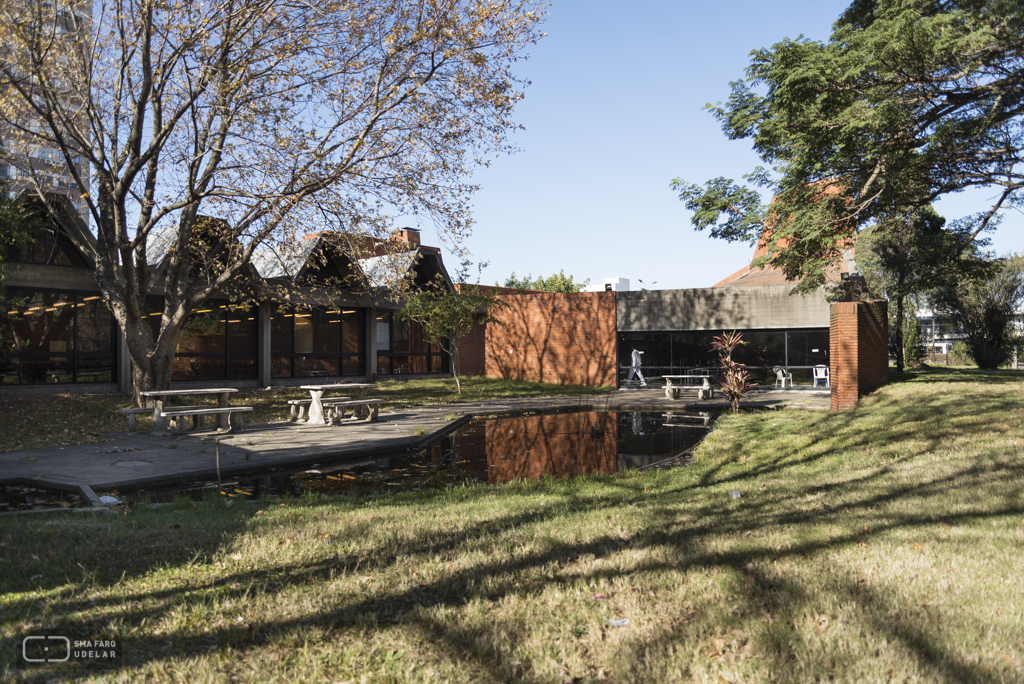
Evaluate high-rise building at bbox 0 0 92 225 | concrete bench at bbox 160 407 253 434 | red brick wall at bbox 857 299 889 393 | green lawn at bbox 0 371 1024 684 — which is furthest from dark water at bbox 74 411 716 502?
high-rise building at bbox 0 0 92 225

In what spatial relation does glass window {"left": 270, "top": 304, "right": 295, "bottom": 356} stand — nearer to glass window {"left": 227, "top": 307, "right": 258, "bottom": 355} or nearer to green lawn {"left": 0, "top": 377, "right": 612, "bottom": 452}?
glass window {"left": 227, "top": 307, "right": 258, "bottom": 355}

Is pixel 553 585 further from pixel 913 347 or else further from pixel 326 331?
pixel 913 347

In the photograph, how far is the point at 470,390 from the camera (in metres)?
23.2

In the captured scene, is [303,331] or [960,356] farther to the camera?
[960,356]

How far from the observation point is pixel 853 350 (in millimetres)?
14062

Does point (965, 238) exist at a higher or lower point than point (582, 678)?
higher

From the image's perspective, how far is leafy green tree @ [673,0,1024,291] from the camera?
38.0 feet

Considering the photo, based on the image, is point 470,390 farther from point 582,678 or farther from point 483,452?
point 582,678

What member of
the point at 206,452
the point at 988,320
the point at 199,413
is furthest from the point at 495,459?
the point at 988,320

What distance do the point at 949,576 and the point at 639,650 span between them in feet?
6.70

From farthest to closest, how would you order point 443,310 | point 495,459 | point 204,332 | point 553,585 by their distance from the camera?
point 204,332, point 443,310, point 495,459, point 553,585

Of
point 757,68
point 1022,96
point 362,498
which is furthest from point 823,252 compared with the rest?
point 362,498

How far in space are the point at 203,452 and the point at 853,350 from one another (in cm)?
1292

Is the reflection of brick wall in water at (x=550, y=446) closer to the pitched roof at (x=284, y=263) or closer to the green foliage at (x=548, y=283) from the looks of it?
the pitched roof at (x=284, y=263)
